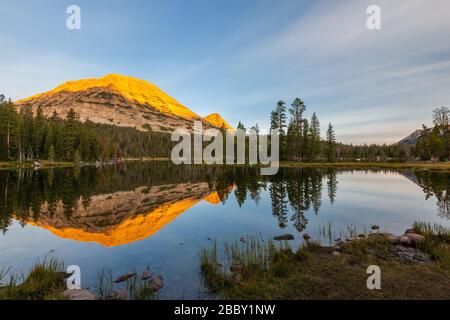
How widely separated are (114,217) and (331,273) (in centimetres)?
2215

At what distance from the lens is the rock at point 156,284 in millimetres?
10540

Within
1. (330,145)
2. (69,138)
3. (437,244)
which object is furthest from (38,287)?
(330,145)

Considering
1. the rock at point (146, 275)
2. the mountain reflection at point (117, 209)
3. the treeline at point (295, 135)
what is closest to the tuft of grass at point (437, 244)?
the mountain reflection at point (117, 209)

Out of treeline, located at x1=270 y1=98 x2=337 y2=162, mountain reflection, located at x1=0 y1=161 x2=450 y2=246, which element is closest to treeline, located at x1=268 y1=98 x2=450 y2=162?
treeline, located at x1=270 y1=98 x2=337 y2=162

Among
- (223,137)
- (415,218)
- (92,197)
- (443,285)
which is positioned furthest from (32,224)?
(223,137)

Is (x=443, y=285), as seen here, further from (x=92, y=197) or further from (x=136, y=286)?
(x=92, y=197)

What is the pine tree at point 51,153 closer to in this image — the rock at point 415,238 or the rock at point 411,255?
the rock at point 411,255

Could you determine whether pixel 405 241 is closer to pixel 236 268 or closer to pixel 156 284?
pixel 236 268

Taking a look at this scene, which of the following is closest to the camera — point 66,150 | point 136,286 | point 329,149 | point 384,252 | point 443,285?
point 443,285

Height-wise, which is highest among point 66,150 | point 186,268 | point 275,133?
point 275,133

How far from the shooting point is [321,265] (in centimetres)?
1202

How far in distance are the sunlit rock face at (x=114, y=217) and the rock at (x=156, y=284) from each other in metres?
7.71

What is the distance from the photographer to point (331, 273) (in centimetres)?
1108
